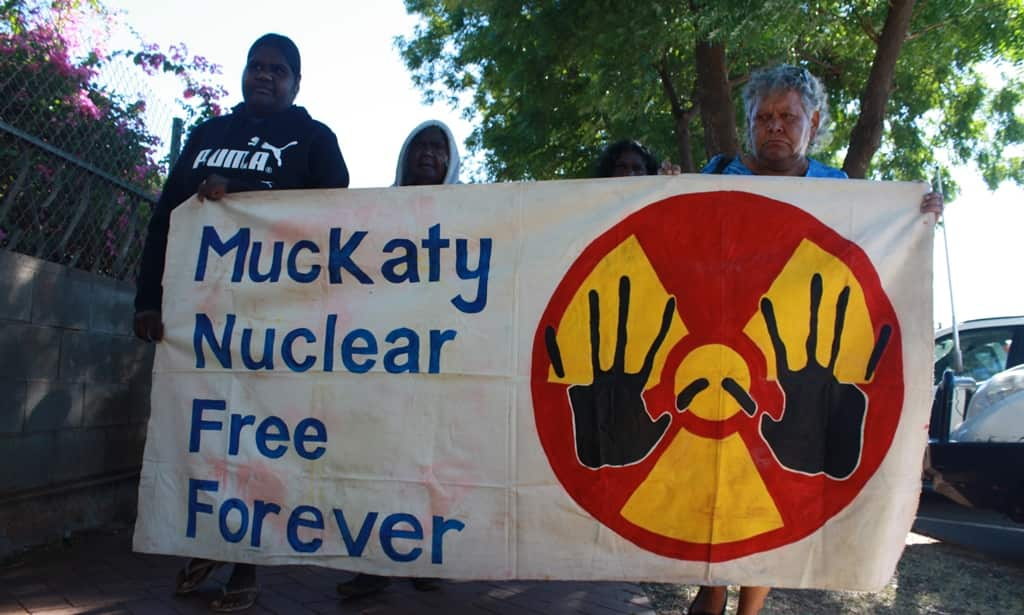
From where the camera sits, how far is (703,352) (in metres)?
2.85

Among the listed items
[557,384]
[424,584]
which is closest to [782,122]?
[557,384]

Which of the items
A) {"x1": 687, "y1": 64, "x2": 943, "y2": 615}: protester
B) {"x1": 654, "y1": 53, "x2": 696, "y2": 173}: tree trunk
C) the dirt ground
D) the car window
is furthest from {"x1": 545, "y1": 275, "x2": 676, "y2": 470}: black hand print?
{"x1": 654, "y1": 53, "x2": 696, "y2": 173}: tree trunk

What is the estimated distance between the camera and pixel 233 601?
3256 mm

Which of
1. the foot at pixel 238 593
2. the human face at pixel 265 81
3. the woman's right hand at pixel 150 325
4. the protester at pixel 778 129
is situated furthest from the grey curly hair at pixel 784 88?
the foot at pixel 238 593

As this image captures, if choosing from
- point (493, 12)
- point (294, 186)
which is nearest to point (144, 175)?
point (294, 186)

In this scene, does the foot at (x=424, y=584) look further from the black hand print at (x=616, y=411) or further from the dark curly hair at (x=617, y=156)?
the dark curly hair at (x=617, y=156)

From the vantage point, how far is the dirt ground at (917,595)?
3.95 metres

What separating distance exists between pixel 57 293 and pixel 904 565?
16.7ft

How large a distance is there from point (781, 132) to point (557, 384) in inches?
49.4

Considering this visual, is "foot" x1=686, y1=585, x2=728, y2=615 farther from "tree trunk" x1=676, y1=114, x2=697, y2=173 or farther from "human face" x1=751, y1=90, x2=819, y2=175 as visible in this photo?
"tree trunk" x1=676, y1=114, x2=697, y2=173

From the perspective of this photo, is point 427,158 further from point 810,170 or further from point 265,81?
point 810,170

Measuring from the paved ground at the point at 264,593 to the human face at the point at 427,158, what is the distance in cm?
190

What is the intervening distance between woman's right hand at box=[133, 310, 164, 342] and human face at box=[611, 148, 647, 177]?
2165 millimetres

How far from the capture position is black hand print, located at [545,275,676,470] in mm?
2850
